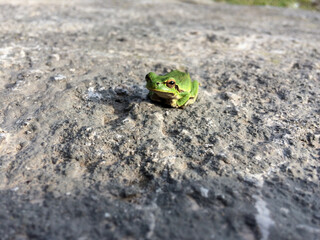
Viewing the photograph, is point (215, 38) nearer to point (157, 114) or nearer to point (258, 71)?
point (258, 71)

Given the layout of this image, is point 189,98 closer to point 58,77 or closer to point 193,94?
point 193,94

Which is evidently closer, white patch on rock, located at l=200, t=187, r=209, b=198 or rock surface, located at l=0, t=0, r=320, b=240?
rock surface, located at l=0, t=0, r=320, b=240

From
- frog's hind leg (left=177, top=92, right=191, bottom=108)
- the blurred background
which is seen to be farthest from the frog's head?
the blurred background

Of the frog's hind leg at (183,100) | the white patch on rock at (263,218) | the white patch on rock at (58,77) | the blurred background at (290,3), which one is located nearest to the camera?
the white patch on rock at (263,218)

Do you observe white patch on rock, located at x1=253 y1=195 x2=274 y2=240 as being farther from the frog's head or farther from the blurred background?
the blurred background

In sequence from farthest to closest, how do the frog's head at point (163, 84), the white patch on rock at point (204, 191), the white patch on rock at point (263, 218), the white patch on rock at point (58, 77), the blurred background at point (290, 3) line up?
the blurred background at point (290, 3), the white patch on rock at point (58, 77), the frog's head at point (163, 84), the white patch on rock at point (204, 191), the white patch on rock at point (263, 218)

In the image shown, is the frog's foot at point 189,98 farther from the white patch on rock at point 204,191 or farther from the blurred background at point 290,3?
the blurred background at point 290,3

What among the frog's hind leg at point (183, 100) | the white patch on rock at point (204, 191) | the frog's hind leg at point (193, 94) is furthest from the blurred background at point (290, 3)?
the white patch on rock at point (204, 191)

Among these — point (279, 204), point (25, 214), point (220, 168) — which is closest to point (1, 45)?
point (25, 214)
